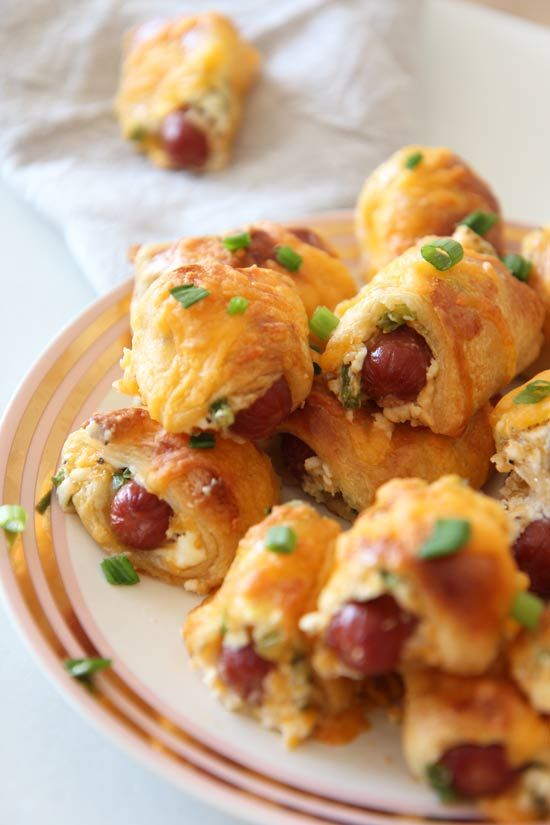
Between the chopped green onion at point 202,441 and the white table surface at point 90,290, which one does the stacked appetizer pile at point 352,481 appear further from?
the white table surface at point 90,290

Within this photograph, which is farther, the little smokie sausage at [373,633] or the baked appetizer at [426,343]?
the baked appetizer at [426,343]

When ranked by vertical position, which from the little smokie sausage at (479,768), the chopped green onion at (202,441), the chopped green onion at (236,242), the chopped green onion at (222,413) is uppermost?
the chopped green onion at (236,242)

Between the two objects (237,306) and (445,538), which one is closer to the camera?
(445,538)

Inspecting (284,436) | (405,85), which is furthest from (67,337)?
(405,85)

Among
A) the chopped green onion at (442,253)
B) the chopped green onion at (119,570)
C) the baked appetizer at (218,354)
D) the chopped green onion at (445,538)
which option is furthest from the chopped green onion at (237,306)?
the chopped green onion at (445,538)

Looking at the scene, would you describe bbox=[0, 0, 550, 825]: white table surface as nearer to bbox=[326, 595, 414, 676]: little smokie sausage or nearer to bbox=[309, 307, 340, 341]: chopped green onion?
bbox=[326, 595, 414, 676]: little smokie sausage

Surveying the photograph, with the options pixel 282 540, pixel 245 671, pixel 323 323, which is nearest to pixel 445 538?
pixel 282 540

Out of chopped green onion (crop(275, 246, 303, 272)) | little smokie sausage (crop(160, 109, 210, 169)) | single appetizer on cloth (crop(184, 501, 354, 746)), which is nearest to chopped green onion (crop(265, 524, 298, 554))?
single appetizer on cloth (crop(184, 501, 354, 746))

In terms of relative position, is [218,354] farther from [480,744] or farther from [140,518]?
[480,744]
